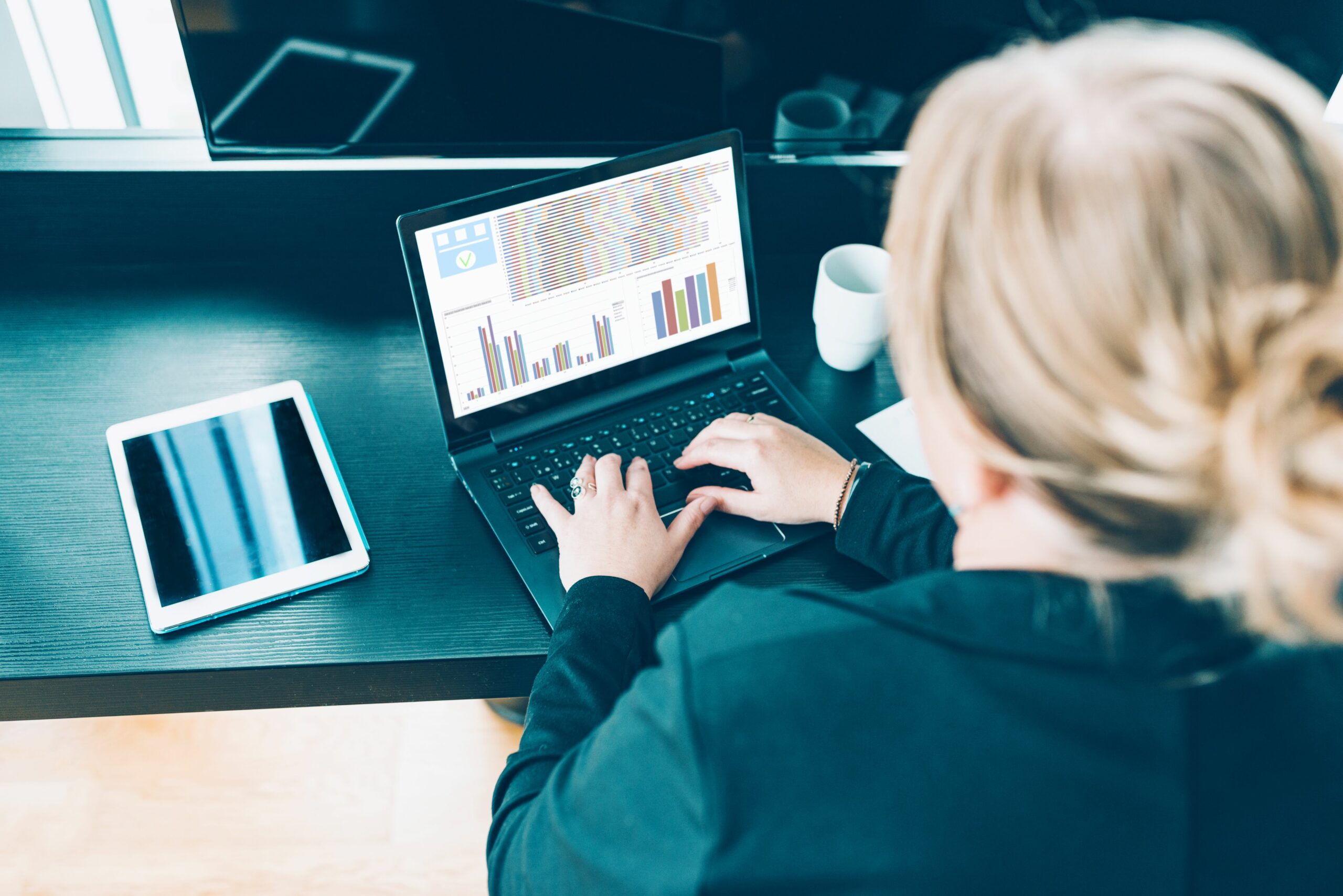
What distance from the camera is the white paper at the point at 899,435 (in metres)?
0.98

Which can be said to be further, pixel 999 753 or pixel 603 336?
pixel 603 336

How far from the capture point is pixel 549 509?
2.85 ft

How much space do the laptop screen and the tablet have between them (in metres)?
0.16

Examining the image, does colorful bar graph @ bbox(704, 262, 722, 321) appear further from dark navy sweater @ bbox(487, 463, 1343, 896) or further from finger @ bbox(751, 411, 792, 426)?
dark navy sweater @ bbox(487, 463, 1343, 896)

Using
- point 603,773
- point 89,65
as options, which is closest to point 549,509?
point 603,773

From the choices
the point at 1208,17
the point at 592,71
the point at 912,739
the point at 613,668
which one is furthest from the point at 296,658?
the point at 1208,17

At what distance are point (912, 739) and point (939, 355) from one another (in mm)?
196

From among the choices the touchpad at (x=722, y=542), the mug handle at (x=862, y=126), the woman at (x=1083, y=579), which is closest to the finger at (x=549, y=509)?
the touchpad at (x=722, y=542)

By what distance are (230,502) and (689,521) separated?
1.43ft

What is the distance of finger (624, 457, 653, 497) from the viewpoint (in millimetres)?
882

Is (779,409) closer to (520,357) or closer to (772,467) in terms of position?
(772,467)

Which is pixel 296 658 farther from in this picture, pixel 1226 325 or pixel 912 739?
pixel 1226 325

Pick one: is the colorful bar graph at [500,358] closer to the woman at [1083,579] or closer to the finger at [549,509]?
the finger at [549,509]

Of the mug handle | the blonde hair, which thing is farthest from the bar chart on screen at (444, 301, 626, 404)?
the blonde hair
